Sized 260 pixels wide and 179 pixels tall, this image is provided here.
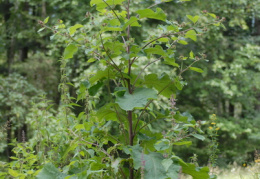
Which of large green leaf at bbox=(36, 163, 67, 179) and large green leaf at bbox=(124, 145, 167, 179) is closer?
large green leaf at bbox=(124, 145, 167, 179)

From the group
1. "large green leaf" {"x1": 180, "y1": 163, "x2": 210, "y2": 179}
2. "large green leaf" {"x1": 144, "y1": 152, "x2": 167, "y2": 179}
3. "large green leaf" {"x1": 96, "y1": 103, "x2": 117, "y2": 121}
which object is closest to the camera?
"large green leaf" {"x1": 144, "y1": 152, "x2": 167, "y2": 179}

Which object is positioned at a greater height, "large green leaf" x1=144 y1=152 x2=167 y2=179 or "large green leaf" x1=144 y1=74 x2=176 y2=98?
"large green leaf" x1=144 y1=74 x2=176 y2=98

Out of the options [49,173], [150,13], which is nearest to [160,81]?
[150,13]

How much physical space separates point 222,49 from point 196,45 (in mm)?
1141

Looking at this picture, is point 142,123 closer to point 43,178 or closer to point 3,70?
point 43,178

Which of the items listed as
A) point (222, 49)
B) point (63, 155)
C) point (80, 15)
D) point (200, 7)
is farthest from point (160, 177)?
point (222, 49)

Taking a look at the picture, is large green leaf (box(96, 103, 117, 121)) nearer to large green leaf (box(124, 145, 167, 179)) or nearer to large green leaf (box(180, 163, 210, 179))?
large green leaf (box(124, 145, 167, 179))

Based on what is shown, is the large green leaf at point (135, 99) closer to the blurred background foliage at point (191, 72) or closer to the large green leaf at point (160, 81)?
the large green leaf at point (160, 81)

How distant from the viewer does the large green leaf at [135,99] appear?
1875 mm

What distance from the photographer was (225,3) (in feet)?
35.9

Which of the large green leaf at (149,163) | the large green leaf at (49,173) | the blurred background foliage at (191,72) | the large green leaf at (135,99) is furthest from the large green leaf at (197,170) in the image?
the blurred background foliage at (191,72)

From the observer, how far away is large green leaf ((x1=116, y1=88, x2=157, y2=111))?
1.87 metres

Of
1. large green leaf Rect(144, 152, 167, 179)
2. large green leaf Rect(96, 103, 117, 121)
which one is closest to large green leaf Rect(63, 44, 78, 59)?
large green leaf Rect(96, 103, 117, 121)

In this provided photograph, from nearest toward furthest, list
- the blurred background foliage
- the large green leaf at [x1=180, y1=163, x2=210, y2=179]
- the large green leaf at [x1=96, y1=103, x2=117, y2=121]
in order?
the large green leaf at [x1=180, y1=163, x2=210, y2=179]
the large green leaf at [x1=96, y1=103, x2=117, y2=121]
the blurred background foliage
